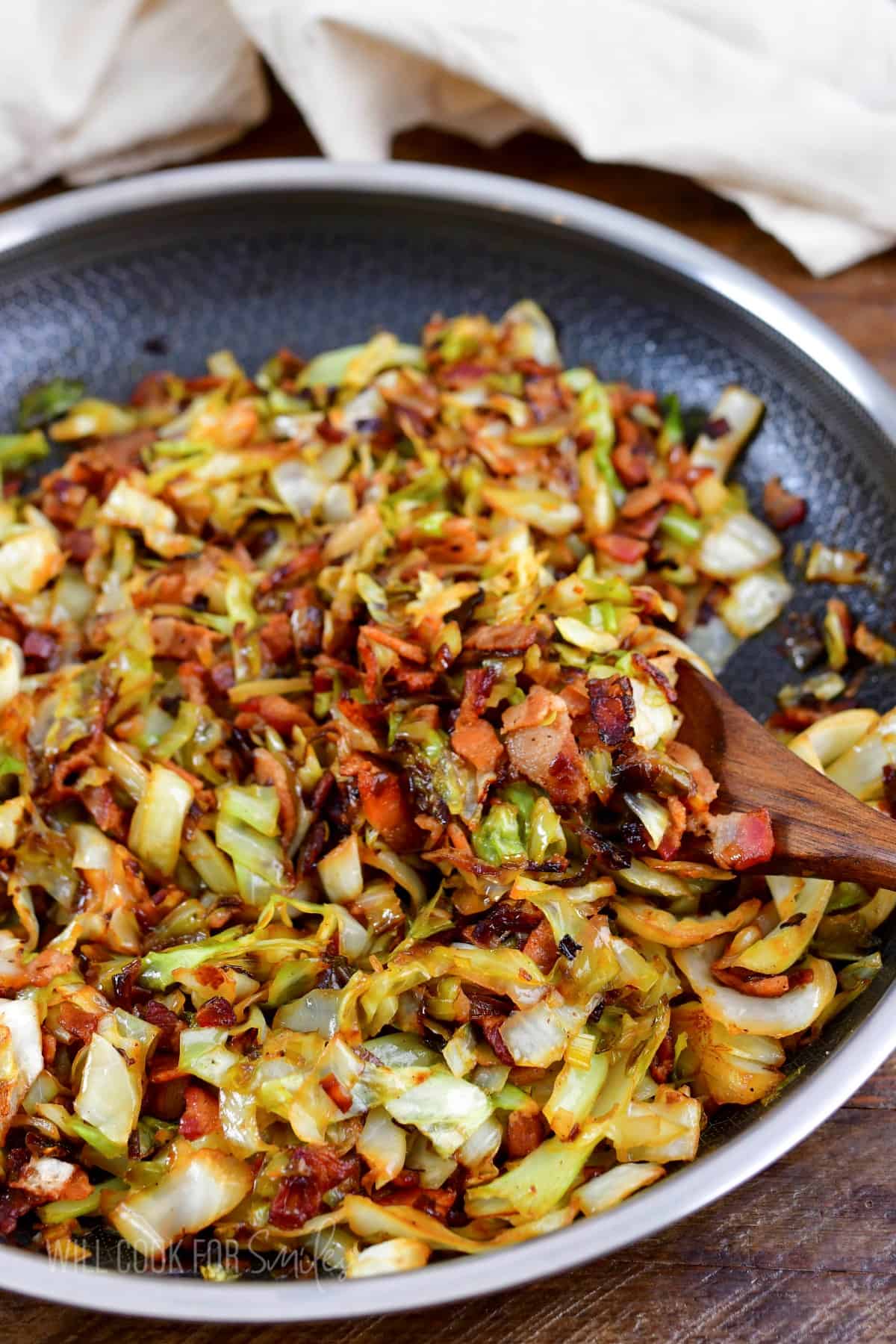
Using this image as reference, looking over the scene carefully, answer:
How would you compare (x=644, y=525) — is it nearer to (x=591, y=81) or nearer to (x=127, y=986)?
(x=591, y=81)

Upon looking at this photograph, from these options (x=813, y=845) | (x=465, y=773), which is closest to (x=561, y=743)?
(x=465, y=773)

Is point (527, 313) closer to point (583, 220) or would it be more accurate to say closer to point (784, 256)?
point (583, 220)

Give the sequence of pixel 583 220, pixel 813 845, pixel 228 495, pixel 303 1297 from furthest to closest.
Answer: pixel 583 220
pixel 228 495
pixel 813 845
pixel 303 1297

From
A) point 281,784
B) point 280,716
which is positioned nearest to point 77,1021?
point 281,784

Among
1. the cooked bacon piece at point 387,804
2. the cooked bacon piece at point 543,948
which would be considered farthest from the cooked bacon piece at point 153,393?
the cooked bacon piece at point 543,948

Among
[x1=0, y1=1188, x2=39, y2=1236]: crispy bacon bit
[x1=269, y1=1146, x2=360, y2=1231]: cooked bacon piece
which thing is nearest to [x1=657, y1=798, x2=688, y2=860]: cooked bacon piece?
[x1=269, y1=1146, x2=360, y2=1231]: cooked bacon piece

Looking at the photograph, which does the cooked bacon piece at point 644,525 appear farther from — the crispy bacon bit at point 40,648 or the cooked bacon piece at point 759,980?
the crispy bacon bit at point 40,648
